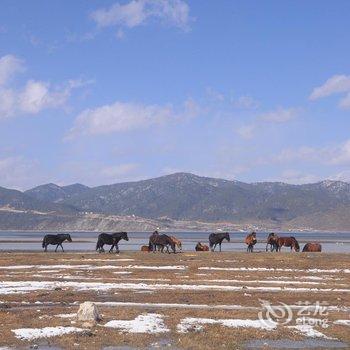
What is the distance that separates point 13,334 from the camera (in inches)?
639

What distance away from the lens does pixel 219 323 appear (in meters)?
17.8

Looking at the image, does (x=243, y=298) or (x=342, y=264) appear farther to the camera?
(x=342, y=264)

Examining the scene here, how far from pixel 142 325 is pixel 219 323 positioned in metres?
2.15

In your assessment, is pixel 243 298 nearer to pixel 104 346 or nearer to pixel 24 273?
pixel 104 346

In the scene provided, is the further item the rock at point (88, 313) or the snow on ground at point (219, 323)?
the rock at point (88, 313)

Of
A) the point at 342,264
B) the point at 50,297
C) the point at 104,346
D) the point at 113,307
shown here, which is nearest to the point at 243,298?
the point at 113,307

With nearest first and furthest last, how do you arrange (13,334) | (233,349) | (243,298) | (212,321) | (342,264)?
(233,349)
(13,334)
(212,321)
(243,298)
(342,264)

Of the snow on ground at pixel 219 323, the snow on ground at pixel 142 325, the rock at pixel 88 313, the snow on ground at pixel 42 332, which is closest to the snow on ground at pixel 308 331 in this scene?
the snow on ground at pixel 219 323

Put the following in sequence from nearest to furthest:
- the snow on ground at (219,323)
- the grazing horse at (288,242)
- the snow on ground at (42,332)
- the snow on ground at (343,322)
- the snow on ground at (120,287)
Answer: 1. the snow on ground at (42,332)
2. the snow on ground at (219,323)
3. the snow on ground at (343,322)
4. the snow on ground at (120,287)
5. the grazing horse at (288,242)

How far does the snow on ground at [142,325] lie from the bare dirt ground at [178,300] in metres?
0.03

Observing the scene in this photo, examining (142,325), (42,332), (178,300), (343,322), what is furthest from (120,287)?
(343,322)

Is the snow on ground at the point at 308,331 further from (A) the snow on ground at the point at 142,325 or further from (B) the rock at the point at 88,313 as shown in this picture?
(B) the rock at the point at 88,313

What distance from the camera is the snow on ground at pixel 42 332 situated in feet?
52.7

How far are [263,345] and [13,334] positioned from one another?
20.4 feet
